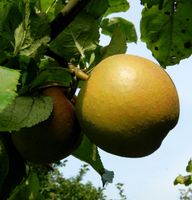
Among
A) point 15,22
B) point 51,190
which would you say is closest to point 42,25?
point 15,22

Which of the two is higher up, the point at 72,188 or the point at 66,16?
the point at 66,16

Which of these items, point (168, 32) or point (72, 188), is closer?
point (168, 32)

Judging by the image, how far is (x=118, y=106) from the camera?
1.27 metres

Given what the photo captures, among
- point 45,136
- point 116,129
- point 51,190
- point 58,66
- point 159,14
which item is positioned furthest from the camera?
point 51,190

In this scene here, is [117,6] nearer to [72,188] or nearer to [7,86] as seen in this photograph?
[7,86]

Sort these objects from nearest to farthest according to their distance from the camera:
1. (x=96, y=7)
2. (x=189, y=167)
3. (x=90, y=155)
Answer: (x=96, y=7) < (x=90, y=155) < (x=189, y=167)

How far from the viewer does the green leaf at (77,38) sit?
4.95 ft

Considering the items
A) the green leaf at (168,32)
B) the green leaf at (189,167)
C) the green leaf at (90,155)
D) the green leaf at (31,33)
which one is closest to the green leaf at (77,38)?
the green leaf at (31,33)

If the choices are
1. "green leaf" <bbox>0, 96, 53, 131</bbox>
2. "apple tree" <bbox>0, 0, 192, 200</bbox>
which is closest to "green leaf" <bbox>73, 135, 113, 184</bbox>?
"apple tree" <bbox>0, 0, 192, 200</bbox>

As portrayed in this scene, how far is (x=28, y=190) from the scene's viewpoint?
1.77 metres

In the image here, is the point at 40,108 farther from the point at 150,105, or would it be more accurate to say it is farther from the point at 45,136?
the point at 150,105

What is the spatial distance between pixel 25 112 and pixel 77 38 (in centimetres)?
32

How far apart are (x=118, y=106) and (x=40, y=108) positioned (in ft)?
0.62

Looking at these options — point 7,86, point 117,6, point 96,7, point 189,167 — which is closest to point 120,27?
point 117,6
